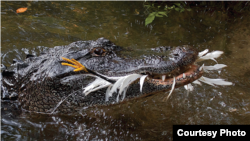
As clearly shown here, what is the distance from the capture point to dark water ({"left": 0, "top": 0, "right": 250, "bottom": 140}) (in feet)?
9.58

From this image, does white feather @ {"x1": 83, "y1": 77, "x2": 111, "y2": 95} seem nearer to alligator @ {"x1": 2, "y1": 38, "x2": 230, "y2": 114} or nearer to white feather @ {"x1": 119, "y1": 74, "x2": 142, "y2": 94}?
alligator @ {"x1": 2, "y1": 38, "x2": 230, "y2": 114}

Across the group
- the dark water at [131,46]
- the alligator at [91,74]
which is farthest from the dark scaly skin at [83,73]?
the dark water at [131,46]

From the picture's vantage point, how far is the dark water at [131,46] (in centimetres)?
292

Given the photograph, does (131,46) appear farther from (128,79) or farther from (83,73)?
(128,79)

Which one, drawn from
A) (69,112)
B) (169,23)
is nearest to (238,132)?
(69,112)

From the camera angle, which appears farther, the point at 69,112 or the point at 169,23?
the point at 169,23

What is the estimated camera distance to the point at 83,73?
2.48 meters

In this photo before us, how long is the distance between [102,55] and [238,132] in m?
2.02

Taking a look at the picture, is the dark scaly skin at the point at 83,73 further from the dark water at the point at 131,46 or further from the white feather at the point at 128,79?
the dark water at the point at 131,46

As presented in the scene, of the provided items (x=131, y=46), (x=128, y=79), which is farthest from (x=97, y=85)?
(x=131, y=46)

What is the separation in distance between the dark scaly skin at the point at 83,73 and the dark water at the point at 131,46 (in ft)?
1.26

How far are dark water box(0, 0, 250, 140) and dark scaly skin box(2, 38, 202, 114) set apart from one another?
15.1 inches

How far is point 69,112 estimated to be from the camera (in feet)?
9.28

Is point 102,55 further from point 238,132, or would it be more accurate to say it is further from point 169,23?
point 169,23
